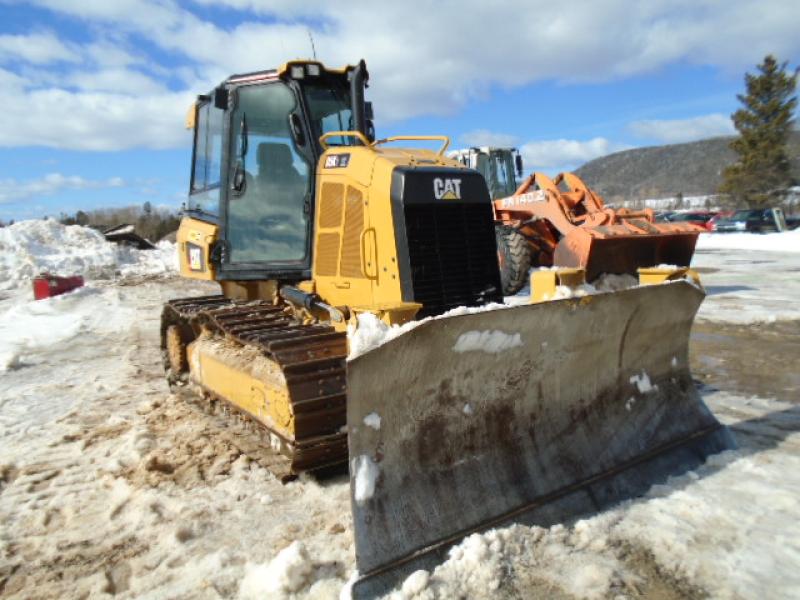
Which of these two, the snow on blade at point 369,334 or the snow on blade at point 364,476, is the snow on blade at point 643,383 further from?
the snow on blade at point 364,476

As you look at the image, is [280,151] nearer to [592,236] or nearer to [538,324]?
[538,324]

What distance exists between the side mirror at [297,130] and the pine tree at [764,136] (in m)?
41.9

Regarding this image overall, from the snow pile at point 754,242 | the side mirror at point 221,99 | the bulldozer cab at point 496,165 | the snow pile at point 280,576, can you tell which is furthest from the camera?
the snow pile at point 754,242

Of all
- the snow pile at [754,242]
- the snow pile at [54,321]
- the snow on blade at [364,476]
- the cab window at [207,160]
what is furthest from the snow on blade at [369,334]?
the snow pile at [754,242]

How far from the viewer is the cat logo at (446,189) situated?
4289 mm

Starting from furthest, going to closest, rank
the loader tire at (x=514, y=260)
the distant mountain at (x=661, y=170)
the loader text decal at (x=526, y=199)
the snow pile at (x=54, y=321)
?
the distant mountain at (x=661, y=170) → the loader text decal at (x=526, y=199) → the loader tire at (x=514, y=260) → the snow pile at (x=54, y=321)

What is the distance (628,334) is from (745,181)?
42.1 m

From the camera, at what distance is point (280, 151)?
203 inches

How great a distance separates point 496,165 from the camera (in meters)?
17.2

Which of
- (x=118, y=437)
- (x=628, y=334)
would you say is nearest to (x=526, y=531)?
(x=628, y=334)

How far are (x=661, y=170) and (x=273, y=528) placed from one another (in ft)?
396

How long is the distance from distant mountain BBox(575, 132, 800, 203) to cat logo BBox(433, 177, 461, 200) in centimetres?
9186

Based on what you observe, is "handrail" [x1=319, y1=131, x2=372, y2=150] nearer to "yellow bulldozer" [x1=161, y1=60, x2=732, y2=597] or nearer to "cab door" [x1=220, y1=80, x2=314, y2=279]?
"yellow bulldozer" [x1=161, y1=60, x2=732, y2=597]

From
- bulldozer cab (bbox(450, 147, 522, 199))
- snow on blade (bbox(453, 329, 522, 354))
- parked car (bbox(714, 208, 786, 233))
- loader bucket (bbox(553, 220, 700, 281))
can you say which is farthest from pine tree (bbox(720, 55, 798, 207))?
snow on blade (bbox(453, 329, 522, 354))
